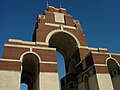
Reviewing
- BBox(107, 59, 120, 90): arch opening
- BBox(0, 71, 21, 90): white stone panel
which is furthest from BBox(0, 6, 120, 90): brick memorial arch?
BBox(107, 59, 120, 90): arch opening

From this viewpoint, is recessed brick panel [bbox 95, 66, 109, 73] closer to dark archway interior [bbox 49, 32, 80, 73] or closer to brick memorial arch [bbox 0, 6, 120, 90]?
brick memorial arch [bbox 0, 6, 120, 90]

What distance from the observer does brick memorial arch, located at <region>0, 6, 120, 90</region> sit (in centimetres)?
2022

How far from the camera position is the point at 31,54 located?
22297 mm

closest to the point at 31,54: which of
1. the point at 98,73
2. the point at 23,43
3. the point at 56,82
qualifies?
the point at 23,43

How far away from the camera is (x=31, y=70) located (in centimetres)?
2858

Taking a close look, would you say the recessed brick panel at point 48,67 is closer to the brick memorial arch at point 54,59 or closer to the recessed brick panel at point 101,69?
the brick memorial arch at point 54,59

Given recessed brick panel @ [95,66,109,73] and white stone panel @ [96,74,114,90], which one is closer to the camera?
white stone panel @ [96,74,114,90]

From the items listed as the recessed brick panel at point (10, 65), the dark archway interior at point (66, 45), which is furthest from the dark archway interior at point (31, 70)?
the dark archway interior at point (66, 45)

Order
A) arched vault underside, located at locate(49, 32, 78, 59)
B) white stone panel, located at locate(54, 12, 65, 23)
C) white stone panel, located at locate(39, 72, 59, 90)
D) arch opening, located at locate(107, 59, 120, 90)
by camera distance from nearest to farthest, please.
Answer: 1. white stone panel, located at locate(39, 72, 59, 90)
2. arch opening, located at locate(107, 59, 120, 90)
3. arched vault underside, located at locate(49, 32, 78, 59)
4. white stone panel, located at locate(54, 12, 65, 23)

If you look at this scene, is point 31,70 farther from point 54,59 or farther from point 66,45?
point 66,45

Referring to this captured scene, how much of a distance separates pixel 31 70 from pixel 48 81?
29.1 feet

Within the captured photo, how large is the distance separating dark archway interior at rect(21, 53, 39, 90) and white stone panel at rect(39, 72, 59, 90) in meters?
1.04

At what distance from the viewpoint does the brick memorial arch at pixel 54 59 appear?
2022cm

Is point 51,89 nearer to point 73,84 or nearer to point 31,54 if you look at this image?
point 31,54
